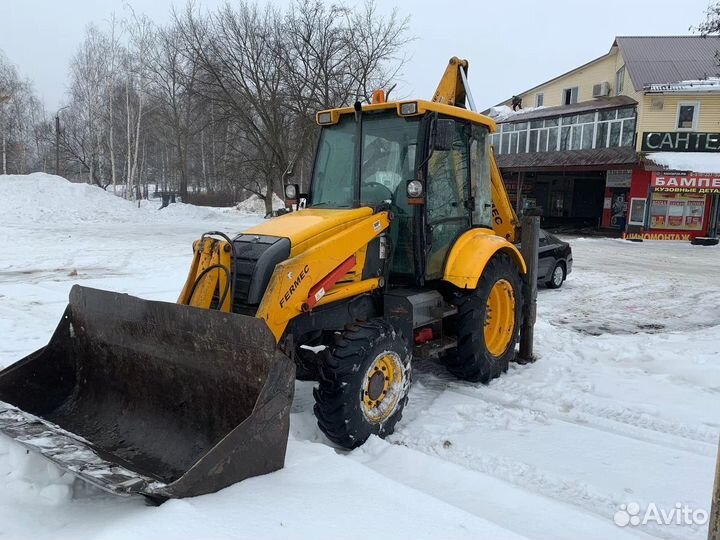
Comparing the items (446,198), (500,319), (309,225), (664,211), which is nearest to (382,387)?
(309,225)

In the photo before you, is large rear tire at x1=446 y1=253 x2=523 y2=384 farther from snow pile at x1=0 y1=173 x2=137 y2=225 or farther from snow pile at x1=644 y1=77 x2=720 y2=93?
snow pile at x1=0 y1=173 x2=137 y2=225

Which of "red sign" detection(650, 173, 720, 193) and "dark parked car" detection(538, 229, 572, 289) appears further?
"red sign" detection(650, 173, 720, 193)

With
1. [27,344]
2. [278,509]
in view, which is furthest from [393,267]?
[27,344]

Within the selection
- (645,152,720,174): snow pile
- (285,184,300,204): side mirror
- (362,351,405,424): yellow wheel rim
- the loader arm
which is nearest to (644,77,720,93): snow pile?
(645,152,720,174): snow pile

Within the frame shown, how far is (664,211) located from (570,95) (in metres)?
12.7

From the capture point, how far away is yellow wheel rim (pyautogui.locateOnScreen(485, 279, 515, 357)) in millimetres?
5855

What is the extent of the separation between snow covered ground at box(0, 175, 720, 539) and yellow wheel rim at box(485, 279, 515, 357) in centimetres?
34

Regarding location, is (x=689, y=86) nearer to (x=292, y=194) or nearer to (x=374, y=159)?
(x=374, y=159)

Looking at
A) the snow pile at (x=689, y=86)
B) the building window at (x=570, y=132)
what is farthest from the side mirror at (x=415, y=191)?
the building window at (x=570, y=132)

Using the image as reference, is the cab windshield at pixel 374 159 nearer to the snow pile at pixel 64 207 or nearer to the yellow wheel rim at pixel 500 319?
the yellow wheel rim at pixel 500 319

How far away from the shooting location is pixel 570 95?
34656 millimetres

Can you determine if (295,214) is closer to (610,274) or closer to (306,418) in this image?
(306,418)

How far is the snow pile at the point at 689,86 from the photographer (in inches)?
944

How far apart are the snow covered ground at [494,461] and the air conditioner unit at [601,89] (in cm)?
2648
